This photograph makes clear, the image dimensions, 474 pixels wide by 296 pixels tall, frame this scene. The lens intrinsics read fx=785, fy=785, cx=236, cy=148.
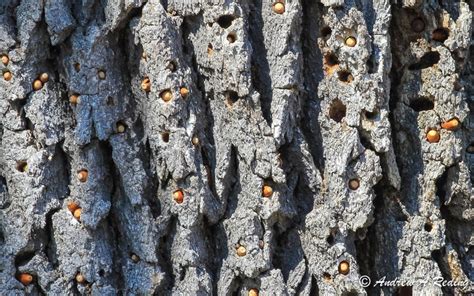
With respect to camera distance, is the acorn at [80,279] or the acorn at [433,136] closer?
the acorn at [80,279]

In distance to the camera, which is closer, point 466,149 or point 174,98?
point 174,98

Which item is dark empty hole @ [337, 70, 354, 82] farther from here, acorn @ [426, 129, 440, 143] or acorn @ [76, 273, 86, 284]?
acorn @ [76, 273, 86, 284]

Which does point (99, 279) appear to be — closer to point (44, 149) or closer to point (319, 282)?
point (44, 149)

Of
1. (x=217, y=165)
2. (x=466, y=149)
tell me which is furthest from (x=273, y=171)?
(x=466, y=149)

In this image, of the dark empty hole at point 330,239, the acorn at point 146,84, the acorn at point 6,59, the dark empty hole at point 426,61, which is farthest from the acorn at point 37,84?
the dark empty hole at point 426,61

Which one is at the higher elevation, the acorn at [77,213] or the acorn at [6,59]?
the acorn at [6,59]

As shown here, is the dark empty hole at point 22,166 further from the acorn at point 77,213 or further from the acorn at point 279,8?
the acorn at point 279,8
